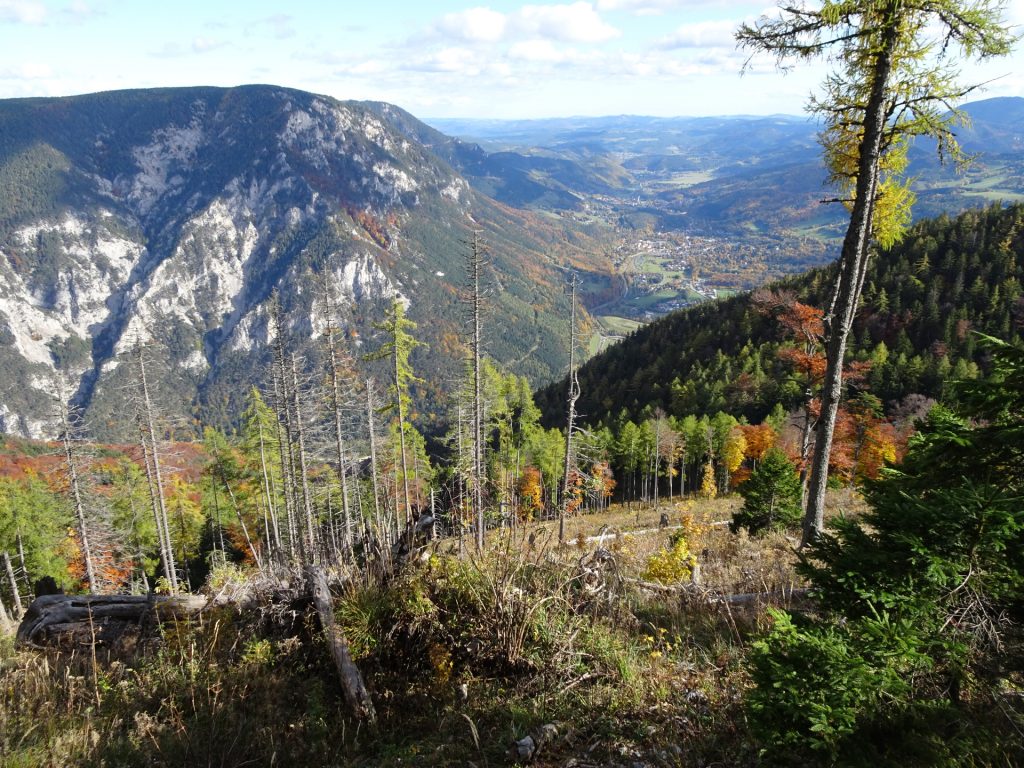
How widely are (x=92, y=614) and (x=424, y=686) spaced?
4.04 meters

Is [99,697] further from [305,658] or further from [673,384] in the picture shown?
[673,384]

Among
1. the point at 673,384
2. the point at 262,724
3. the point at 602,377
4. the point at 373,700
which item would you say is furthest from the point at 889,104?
the point at 602,377

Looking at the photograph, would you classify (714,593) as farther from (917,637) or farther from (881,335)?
(881,335)

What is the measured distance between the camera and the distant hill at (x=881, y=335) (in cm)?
6594

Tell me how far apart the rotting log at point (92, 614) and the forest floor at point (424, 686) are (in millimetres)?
169

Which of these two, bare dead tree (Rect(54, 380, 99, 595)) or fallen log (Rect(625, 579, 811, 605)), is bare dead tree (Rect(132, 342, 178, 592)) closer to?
bare dead tree (Rect(54, 380, 99, 595))

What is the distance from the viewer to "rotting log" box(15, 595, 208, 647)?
5.54 meters

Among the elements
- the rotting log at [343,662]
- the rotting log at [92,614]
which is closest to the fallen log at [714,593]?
the rotting log at [343,662]

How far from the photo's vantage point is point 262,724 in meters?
3.99

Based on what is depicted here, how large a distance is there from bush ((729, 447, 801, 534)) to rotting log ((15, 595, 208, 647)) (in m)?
17.9

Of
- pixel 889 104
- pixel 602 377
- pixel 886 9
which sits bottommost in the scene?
pixel 602 377

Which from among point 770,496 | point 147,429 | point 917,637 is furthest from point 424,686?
point 147,429

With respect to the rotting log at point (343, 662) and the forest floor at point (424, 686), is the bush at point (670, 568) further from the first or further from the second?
the rotting log at point (343, 662)

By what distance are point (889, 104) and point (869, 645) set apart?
8131mm
